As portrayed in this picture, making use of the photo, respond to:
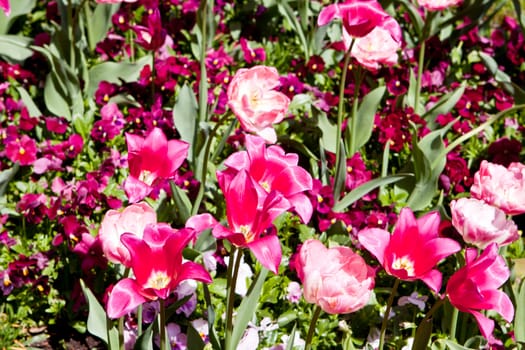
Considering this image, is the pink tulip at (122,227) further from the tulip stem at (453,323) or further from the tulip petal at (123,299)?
the tulip stem at (453,323)

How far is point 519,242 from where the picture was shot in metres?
2.64

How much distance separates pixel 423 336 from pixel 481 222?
0.29m

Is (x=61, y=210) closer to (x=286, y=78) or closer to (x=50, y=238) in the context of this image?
(x=50, y=238)

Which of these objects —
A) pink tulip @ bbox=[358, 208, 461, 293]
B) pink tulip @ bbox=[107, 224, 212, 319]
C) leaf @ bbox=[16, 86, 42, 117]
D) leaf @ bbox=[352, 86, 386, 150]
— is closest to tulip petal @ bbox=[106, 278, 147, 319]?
pink tulip @ bbox=[107, 224, 212, 319]

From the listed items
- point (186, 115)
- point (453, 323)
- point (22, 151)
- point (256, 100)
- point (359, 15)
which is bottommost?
point (453, 323)

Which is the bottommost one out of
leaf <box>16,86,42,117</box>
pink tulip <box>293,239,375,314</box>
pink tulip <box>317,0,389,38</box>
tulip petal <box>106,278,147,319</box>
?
leaf <box>16,86,42,117</box>

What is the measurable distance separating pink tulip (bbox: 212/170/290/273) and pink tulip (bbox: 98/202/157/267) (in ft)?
0.62

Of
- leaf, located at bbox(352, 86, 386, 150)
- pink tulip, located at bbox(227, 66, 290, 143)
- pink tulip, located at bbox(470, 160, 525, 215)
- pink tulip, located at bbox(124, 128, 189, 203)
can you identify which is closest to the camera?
pink tulip, located at bbox(124, 128, 189, 203)

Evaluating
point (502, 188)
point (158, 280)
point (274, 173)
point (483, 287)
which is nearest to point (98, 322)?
point (158, 280)

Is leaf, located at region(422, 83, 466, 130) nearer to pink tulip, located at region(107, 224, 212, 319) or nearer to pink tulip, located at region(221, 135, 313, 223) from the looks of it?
pink tulip, located at region(221, 135, 313, 223)

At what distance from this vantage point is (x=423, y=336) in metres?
1.77

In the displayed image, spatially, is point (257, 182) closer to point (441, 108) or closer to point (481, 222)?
point (481, 222)

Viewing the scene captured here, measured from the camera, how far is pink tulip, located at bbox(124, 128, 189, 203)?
171 centimetres

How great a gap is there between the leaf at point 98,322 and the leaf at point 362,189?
883 millimetres
